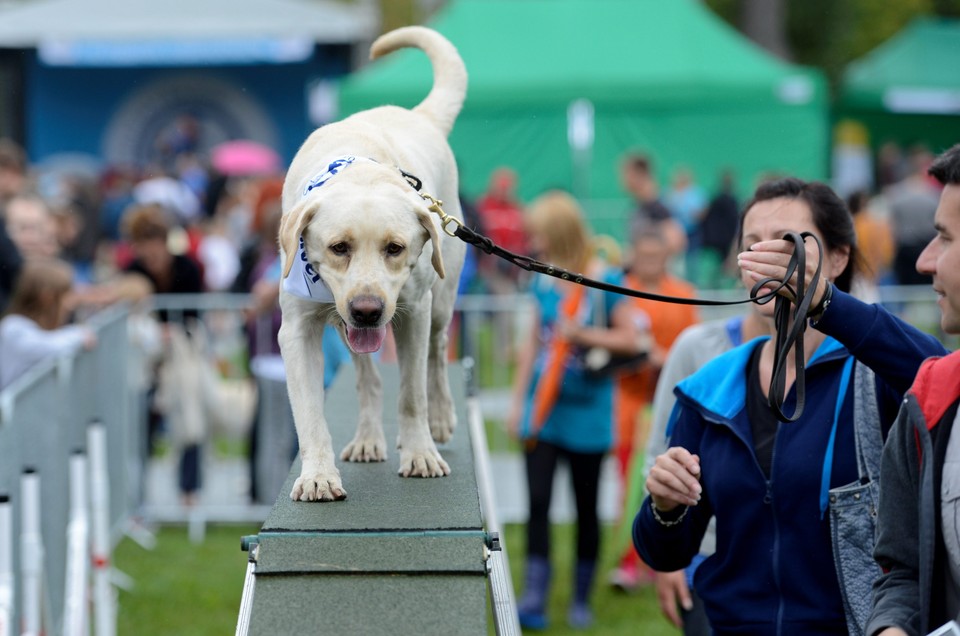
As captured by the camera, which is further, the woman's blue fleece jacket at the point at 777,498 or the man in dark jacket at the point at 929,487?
the woman's blue fleece jacket at the point at 777,498

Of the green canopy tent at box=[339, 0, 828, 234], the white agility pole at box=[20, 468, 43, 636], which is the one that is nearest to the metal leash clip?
the white agility pole at box=[20, 468, 43, 636]

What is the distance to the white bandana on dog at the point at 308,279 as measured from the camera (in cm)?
339

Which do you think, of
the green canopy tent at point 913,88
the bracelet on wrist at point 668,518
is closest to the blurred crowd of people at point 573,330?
the bracelet on wrist at point 668,518

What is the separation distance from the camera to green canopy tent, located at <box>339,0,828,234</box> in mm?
19344

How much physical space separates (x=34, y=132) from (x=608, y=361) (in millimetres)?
24241

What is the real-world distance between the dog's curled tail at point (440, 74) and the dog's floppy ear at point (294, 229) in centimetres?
124

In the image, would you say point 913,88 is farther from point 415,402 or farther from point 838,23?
point 415,402

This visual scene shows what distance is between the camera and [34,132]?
94.5 ft

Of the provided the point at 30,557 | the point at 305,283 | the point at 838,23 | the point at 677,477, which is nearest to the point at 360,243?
the point at 305,283

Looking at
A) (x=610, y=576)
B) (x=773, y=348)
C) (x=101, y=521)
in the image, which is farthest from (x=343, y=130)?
(x=610, y=576)

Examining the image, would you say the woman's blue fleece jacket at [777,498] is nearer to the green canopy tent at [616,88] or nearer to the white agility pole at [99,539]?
the white agility pole at [99,539]

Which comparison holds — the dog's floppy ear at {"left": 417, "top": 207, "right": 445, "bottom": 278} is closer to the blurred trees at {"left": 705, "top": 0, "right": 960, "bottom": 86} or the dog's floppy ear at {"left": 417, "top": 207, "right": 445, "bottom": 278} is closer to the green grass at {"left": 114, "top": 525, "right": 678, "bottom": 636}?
the green grass at {"left": 114, "top": 525, "right": 678, "bottom": 636}

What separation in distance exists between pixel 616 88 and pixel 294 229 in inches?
668

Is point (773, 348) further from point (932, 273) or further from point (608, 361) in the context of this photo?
point (608, 361)
